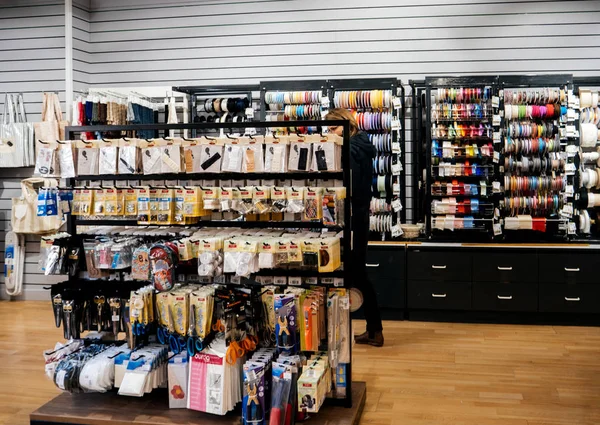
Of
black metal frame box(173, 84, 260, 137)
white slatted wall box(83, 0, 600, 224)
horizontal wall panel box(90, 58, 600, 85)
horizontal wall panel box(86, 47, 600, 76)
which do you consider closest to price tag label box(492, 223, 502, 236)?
white slatted wall box(83, 0, 600, 224)

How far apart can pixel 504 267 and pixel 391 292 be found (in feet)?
3.50

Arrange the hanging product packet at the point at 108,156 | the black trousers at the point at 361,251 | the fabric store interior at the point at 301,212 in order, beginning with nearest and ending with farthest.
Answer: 1. the fabric store interior at the point at 301,212
2. the hanging product packet at the point at 108,156
3. the black trousers at the point at 361,251

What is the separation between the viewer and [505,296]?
19.6ft

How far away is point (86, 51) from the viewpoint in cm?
759

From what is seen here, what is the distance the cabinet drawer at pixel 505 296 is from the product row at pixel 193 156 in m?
2.97

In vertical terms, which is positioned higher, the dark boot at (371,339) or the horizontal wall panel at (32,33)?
the horizontal wall panel at (32,33)

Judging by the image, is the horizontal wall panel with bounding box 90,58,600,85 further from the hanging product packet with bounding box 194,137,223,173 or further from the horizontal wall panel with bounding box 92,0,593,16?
the hanging product packet with bounding box 194,137,223,173

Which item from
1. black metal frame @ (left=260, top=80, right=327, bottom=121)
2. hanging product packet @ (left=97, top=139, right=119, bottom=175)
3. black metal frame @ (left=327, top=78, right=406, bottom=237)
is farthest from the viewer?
black metal frame @ (left=260, top=80, right=327, bottom=121)

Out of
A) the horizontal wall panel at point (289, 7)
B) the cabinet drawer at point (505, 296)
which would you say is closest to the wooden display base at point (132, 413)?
the cabinet drawer at point (505, 296)

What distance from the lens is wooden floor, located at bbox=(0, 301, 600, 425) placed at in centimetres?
383

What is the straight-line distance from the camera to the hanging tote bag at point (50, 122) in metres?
6.95

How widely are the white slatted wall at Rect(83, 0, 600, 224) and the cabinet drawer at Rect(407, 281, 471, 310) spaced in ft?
3.62

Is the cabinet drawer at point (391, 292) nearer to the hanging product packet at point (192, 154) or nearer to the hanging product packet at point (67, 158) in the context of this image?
the hanging product packet at point (192, 154)

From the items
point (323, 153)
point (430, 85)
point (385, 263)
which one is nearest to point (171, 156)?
point (323, 153)
